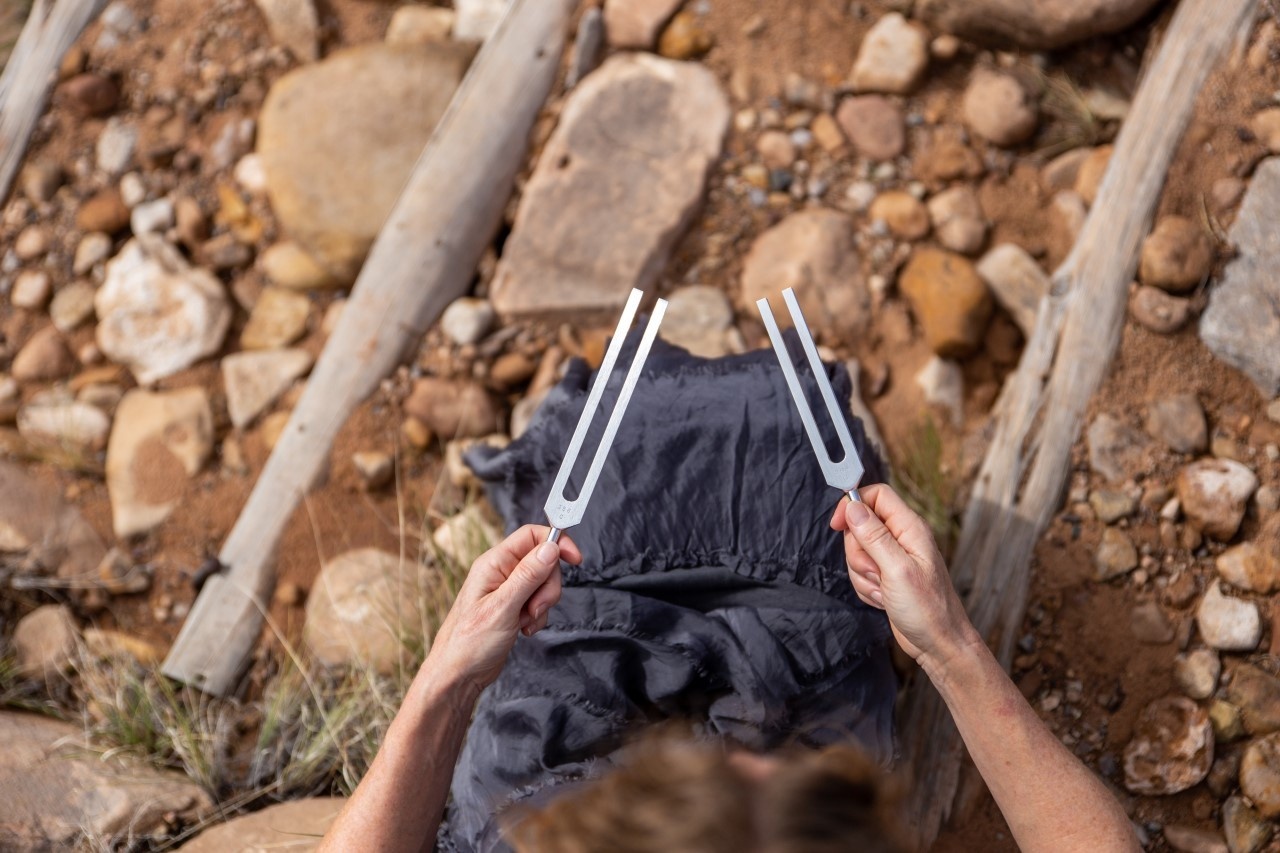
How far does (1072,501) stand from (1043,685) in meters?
0.47

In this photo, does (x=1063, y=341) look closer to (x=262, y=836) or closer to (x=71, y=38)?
(x=262, y=836)

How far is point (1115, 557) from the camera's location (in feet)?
7.79

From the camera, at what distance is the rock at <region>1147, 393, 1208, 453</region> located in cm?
243

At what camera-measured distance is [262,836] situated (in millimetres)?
2305

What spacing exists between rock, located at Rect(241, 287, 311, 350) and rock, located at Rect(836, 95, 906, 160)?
1765mm

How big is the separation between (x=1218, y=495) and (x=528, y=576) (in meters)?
1.75

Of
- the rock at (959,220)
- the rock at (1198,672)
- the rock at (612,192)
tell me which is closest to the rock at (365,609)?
the rock at (612,192)

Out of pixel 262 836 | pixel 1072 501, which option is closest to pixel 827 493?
pixel 1072 501

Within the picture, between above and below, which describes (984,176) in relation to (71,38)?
below

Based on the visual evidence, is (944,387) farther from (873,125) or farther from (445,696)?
(445,696)

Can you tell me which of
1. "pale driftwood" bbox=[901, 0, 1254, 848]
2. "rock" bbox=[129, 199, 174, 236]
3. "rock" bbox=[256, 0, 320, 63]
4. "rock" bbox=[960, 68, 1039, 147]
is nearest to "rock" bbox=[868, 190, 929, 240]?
"rock" bbox=[960, 68, 1039, 147]

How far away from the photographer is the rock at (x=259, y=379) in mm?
2943

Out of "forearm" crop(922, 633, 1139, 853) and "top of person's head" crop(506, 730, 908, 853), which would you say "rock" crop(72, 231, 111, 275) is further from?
"forearm" crop(922, 633, 1139, 853)

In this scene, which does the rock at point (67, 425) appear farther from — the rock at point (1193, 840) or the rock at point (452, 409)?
the rock at point (1193, 840)
